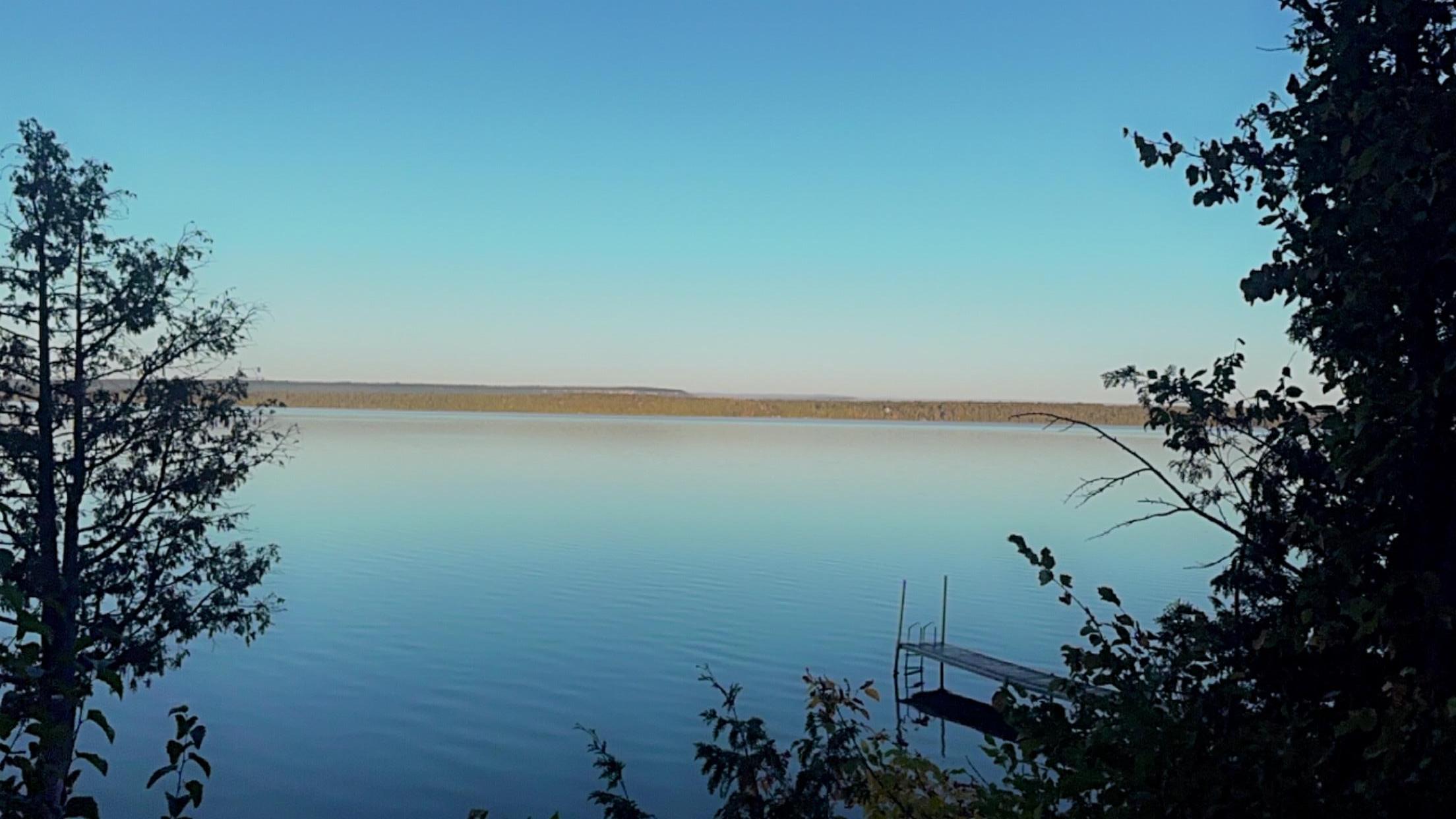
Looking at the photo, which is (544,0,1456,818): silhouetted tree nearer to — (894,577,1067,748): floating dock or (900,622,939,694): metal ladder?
(894,577,1067,748): floating dock

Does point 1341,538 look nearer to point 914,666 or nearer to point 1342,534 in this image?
point 1342,534

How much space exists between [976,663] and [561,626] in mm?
13304

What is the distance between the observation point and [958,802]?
5.39 metres

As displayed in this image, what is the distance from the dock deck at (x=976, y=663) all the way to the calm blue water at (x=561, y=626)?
1140 mm

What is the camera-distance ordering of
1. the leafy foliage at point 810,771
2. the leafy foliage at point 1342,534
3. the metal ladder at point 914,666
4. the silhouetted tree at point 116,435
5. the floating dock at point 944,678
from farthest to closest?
the metal ladder at point 914,666 → the floating dock at point 944,678 → the silhouetted tree at point 116,435 → the leafy foliage at point 810,771 → the leafy foliage at point 1342,534

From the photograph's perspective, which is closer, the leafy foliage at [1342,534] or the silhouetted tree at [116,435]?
the leafy foliage at [1342,534]

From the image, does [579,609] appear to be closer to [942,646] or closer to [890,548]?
[942,646]

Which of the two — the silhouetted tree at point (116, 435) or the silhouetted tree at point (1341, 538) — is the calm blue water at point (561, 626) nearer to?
the silhouetted tree at point (116, 435)

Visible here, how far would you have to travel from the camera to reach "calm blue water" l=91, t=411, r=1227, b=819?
2200 centimetres

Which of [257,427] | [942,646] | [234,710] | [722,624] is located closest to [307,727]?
[234,710]

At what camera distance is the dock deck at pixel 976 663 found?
25.1m

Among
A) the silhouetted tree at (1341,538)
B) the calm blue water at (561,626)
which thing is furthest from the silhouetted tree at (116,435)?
the silhouetted tree at (1341,538)

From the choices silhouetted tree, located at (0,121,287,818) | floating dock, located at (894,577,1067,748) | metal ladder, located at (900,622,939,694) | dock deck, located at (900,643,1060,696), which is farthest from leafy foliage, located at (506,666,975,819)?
metal ladder, located at (900,622,939,694)

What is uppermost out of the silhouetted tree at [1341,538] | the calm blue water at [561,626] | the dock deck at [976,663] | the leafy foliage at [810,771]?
the silhouetted tree at [1341,538]
